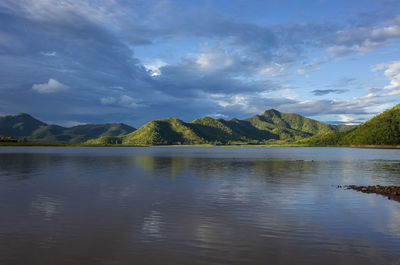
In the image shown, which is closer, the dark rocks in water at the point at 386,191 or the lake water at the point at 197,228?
the lake water at the point at 197,228

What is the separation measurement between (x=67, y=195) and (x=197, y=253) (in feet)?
94.3

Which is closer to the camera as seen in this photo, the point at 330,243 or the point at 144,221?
the point at 330,243

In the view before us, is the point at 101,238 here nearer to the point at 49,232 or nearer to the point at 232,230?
the point at 49,232

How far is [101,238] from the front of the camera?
821 inches

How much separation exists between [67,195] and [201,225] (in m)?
24.2

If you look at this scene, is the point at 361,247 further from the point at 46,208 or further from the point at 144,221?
the point at 46,208

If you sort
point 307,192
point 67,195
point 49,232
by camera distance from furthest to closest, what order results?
1. point 307,192
2. point 67,195
3. point 49,232

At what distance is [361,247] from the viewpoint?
63.6 feet

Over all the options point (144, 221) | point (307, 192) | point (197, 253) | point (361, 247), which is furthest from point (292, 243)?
point (307, 192)

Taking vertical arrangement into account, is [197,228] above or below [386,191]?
below

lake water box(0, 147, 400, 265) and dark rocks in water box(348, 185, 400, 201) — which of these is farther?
dark rocks in water box(348, 185, 400, 201)

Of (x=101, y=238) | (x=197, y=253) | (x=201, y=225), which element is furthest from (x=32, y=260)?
(x=201, y=225)

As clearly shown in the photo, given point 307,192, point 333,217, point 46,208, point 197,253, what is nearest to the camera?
point 197,253

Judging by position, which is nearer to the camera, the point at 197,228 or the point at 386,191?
the point at 197,228
